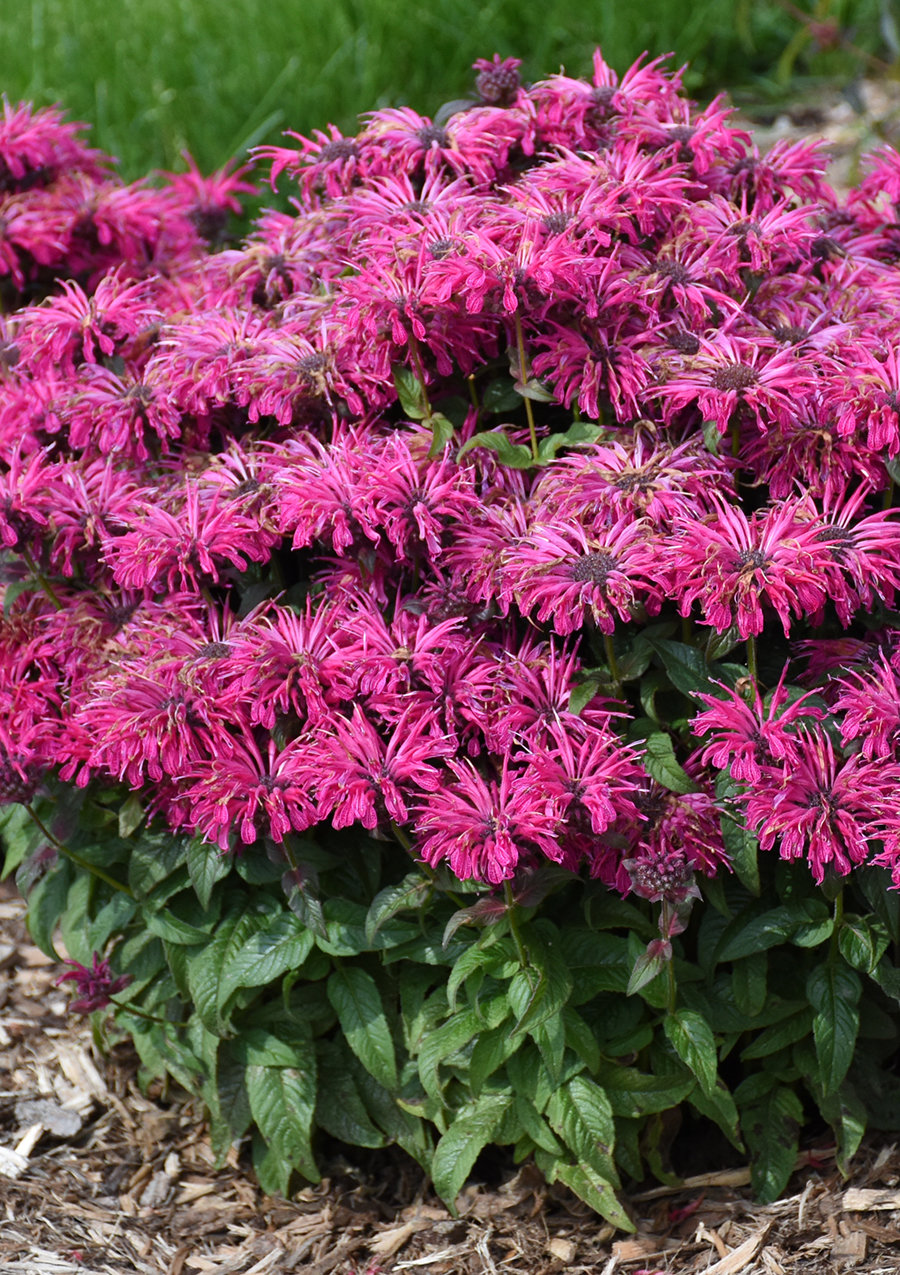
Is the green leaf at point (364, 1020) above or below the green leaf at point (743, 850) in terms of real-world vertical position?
below

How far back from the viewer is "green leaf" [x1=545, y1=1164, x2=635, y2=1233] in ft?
6.59

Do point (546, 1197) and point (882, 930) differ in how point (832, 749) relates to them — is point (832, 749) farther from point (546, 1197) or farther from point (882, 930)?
point (546, 1197)

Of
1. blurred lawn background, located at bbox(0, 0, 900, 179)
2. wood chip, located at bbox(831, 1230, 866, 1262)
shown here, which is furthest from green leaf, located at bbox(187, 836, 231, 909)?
blurred lawn background, located at bbox(0, 0, 900, 179)

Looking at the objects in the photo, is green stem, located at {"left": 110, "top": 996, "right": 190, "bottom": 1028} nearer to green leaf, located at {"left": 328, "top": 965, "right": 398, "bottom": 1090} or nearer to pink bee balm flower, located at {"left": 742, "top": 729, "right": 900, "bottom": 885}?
green leaf, located at {"left": 328, "top": 965, "right": 398, "bottom": 1090}

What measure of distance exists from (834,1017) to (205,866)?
97cm

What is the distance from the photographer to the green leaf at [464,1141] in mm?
2049

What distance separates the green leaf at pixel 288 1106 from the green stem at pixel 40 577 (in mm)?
847

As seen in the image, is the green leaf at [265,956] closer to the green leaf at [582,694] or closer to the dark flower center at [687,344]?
the green leaf at [582,694]

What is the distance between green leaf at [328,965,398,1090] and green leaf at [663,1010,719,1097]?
0.45 m

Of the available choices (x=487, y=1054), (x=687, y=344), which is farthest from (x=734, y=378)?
(x=487, y=1054)

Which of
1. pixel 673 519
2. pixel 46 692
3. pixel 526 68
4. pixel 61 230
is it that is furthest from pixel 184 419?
pixel 526 68

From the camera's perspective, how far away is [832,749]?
1809mm

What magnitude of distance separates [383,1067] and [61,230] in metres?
1.78

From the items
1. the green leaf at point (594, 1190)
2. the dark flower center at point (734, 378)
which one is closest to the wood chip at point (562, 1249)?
the green leaf at point (594, 1190)
